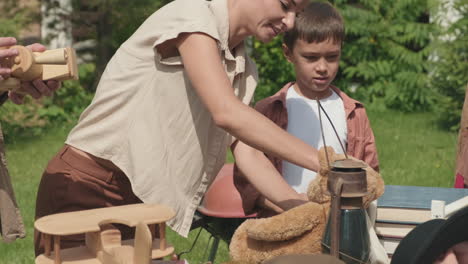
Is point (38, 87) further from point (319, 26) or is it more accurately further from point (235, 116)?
point (319, 26)

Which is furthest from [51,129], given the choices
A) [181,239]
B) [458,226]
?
[458,226]

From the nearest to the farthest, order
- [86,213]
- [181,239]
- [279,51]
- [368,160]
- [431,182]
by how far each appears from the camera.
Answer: [86,213] → [368,160] → [181,239] → [431,182] → [279,51]

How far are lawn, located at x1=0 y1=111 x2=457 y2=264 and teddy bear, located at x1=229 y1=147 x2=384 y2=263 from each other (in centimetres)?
239

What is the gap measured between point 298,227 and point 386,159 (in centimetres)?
479

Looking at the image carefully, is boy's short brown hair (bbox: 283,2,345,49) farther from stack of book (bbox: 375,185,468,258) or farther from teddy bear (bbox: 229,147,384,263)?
teddy bear (bbox: 229,147,384,263)

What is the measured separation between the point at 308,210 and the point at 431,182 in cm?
408

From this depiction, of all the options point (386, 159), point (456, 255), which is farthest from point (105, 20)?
point (456, 255)

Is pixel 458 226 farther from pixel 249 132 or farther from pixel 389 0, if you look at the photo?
pixel 389 0

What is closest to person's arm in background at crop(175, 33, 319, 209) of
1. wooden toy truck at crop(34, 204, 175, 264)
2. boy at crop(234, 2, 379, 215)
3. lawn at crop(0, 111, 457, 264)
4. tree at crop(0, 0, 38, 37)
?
wooden toy truck at crop(34, 204, 175, 264)

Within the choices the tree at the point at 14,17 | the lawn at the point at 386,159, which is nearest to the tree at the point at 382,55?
the lawn at the point at 386,159

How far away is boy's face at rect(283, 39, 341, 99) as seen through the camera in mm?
2670

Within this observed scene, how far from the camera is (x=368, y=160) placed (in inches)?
103

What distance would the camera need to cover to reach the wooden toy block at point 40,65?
167 centimetres

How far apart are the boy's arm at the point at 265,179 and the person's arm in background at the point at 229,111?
0.21 m
